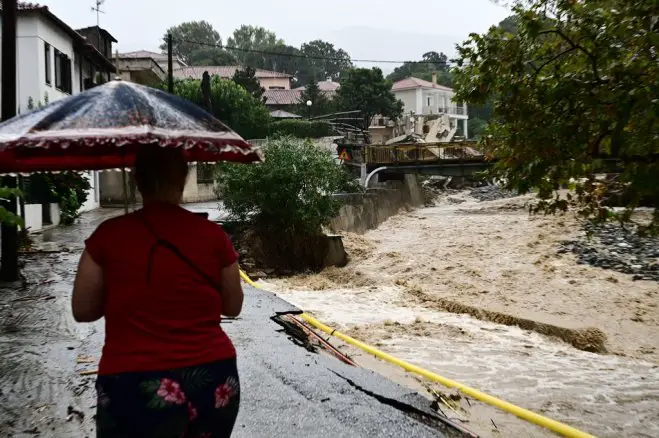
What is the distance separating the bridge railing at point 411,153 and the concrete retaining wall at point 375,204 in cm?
167

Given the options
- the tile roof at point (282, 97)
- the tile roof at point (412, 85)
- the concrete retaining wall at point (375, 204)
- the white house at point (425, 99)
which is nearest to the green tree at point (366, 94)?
the tile roof at point (282, 97)

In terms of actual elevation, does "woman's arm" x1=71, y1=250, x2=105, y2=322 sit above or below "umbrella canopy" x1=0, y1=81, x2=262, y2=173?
below

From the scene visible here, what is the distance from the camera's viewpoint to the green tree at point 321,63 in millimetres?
105438

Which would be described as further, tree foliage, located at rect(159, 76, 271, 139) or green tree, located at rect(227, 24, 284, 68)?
green tree, located at rect(227, 24, 284, 68)

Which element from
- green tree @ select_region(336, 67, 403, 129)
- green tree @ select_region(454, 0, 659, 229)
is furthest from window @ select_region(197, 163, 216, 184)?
green tree @ select_region(454, 0, 659, 229)

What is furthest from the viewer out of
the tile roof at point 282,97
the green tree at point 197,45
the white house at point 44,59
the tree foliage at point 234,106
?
the green tree at point 197,45

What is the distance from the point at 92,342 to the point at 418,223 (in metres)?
25.7

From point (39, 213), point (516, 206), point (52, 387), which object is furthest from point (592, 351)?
point (516, 206)

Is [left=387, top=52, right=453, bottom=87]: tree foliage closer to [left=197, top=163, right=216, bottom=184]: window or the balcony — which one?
the balcony

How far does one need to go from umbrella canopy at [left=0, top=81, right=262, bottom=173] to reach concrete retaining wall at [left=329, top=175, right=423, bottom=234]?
2014 cm

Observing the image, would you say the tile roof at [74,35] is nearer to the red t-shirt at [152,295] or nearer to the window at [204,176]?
the window at [204,176]

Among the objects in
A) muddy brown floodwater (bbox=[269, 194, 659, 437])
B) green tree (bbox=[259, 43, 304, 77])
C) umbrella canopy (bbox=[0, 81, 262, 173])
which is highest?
green tree (bbox=[259, 43, 304, 77])

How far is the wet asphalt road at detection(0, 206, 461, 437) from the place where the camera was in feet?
15.2

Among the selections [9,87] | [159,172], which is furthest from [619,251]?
[159,172]
